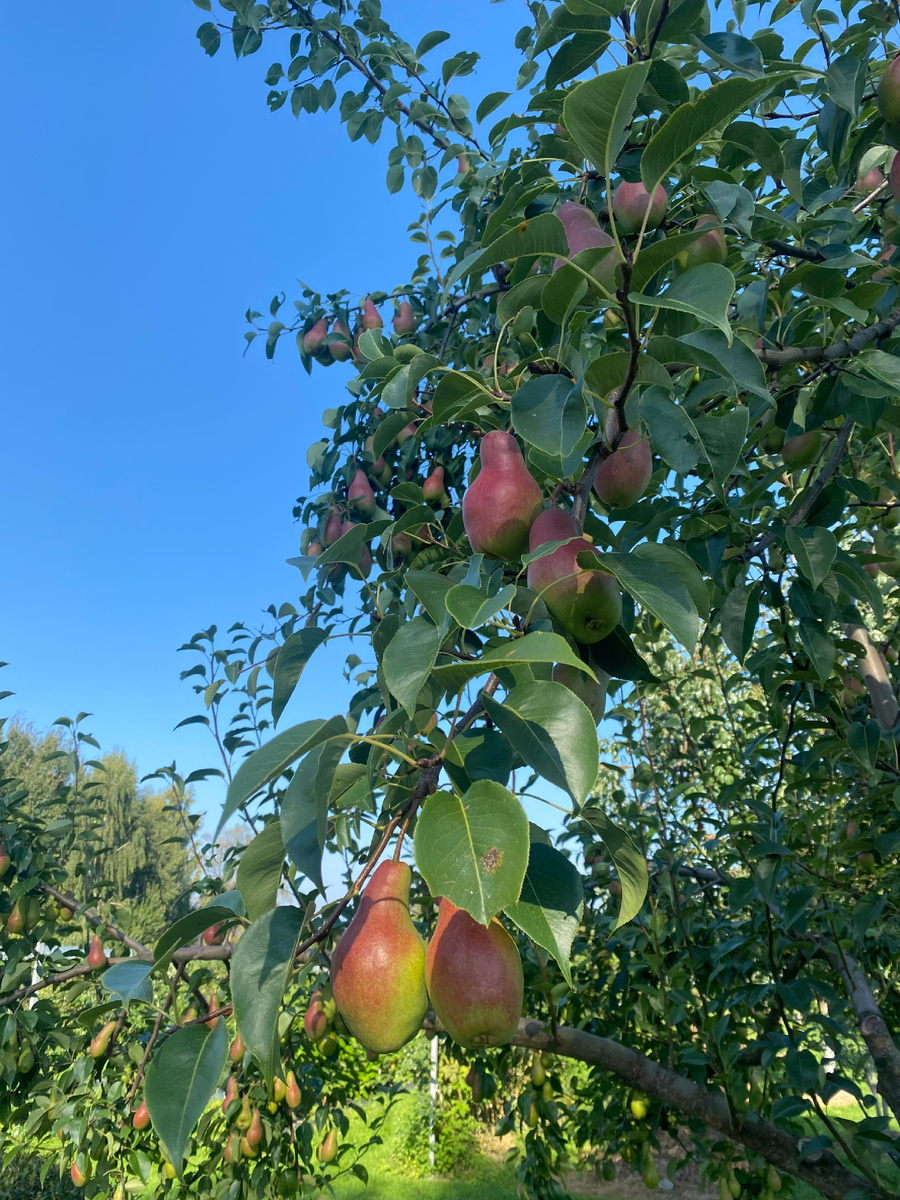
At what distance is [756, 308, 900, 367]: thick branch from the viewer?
1021 mm

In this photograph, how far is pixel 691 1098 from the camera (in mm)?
1803

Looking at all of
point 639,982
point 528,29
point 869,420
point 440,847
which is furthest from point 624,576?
point 639,982

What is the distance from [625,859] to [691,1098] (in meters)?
1.50

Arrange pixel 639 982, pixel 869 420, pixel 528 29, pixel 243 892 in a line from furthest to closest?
pixel 639 982, pixel 528 29, pixel 869 420, pixel 243 892

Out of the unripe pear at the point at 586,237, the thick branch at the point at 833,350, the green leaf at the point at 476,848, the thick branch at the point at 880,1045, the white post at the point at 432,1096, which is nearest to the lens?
the green leaf at the point at 476,848

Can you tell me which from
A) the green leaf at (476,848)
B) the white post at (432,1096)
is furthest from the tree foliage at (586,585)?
the white post at (432,1096)

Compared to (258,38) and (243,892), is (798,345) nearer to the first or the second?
(243,892)

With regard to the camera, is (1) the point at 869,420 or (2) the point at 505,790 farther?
(1) the point at 869,420

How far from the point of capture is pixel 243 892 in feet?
2.24

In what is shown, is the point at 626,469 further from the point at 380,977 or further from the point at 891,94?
the point at 891,94

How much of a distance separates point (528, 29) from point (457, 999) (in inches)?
83.2

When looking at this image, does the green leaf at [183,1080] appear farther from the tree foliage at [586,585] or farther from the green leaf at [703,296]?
the green leaf at [703,296]

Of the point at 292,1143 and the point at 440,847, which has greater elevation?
the point at 440,847

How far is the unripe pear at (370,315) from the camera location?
2.46m
